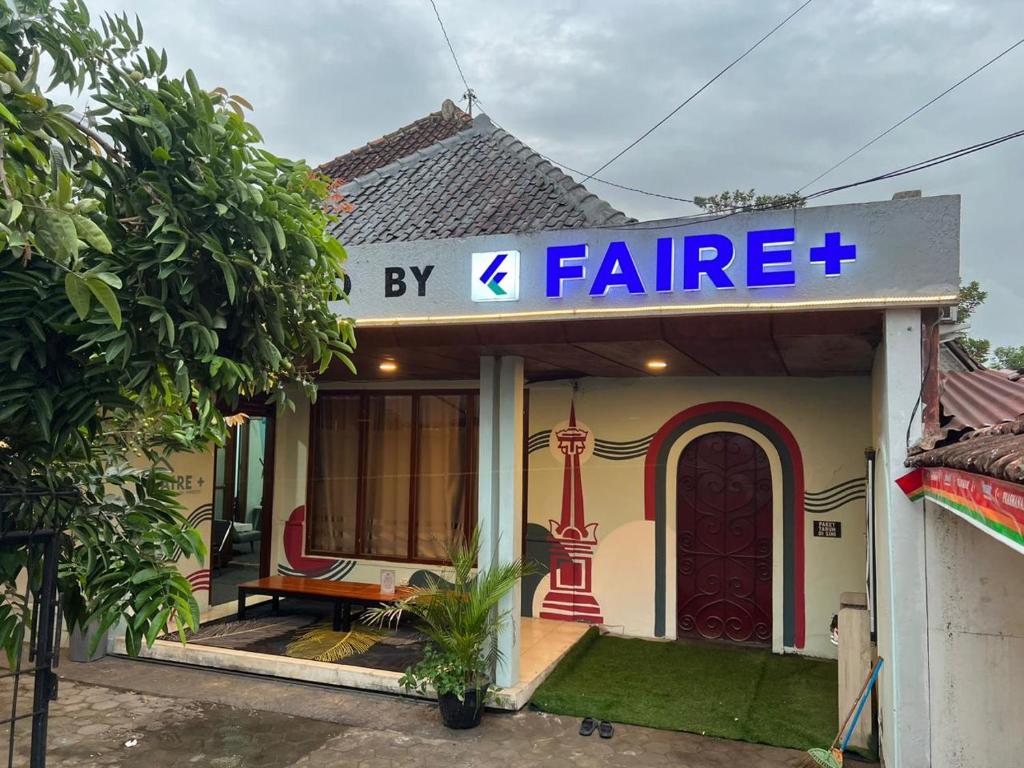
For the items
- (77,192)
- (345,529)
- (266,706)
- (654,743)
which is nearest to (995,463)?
(77,192)

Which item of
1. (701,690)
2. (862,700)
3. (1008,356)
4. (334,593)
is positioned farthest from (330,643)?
(1008,356)

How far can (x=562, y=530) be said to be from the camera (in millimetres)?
8352

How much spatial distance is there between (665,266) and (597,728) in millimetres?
3504

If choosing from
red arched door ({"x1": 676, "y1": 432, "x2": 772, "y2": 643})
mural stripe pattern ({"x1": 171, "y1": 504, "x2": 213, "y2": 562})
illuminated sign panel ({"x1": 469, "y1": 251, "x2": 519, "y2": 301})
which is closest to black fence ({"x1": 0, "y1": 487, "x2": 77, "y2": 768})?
illuminated sign panel ({"x1": 469, "y1": 251, "x2": 519, "y2": 301})

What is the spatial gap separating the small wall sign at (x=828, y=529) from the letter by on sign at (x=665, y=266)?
3687 mm

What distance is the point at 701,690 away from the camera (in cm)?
629

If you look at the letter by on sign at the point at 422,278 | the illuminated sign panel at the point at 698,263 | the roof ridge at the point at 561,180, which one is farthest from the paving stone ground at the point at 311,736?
the roof ridge at the point at 561,180

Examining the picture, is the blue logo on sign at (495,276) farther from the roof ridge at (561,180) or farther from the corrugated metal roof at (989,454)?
the corrugated metal roof at (989,454)

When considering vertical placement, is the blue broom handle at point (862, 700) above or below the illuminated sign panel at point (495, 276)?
below

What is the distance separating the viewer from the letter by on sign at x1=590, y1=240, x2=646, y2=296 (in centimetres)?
515

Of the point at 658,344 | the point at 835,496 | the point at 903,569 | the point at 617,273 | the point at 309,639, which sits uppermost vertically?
the point at 617,273

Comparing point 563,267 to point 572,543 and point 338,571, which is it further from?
point 338,571

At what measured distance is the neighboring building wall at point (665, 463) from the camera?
7.29 m

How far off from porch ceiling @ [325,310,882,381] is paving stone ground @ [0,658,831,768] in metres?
2.94
